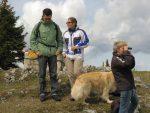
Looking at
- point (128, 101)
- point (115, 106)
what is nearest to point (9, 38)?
point (115, 106)

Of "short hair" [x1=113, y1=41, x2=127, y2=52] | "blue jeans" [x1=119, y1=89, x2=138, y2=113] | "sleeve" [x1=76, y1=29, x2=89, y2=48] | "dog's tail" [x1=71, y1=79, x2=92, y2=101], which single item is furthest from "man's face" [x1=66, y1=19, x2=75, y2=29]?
"blue jeans" [x1=119, y1=89, x2=138, y2=113]

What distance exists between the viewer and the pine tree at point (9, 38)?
38625 millimetres

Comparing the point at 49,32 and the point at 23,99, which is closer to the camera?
the point at 49,32

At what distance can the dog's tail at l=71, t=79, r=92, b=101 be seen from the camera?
A: 41.8 ft

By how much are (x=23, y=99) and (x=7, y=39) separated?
1045 inches

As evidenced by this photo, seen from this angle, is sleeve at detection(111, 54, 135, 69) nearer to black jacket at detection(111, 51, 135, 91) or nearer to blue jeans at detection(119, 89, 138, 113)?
black jacket at detection(111, 51, 135, 91)

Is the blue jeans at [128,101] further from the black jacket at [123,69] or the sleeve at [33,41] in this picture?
the sleeve at [33,41]

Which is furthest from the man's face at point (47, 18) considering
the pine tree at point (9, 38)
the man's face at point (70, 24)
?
the pine tree at point (9, 38)

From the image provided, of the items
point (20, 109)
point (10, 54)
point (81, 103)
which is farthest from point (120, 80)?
point (10, 54)

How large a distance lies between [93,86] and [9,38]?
27.8 meters

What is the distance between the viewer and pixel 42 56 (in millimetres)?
12836

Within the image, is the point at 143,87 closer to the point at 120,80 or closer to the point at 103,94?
the point at 103,94

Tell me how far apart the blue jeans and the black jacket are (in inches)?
5.6

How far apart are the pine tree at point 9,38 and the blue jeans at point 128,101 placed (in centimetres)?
2820
